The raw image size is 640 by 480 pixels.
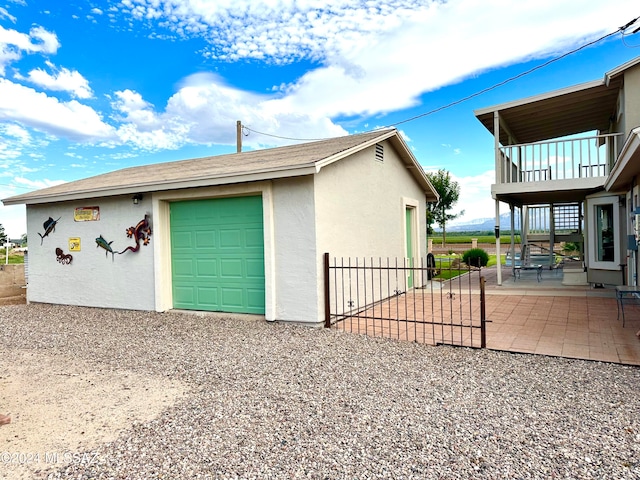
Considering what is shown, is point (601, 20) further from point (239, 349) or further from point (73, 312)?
point (73, 312)

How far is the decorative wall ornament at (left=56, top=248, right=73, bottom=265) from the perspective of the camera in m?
9.35

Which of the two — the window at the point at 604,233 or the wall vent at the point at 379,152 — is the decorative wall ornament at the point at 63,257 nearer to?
the wall vent at the point at 379,152

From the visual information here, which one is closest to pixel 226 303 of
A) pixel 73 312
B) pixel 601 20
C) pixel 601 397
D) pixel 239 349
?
pixel 239 349

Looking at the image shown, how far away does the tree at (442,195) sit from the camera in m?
29.5

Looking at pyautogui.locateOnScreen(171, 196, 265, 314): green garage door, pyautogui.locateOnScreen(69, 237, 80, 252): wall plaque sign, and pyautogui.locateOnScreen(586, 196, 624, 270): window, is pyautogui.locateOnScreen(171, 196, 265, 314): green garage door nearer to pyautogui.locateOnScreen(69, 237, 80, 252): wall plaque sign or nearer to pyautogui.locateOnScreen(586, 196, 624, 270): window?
pyautogui.locateOnScreen(69, 237, 80, 252): wall plaque sign

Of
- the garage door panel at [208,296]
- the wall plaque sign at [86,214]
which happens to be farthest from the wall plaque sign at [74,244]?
the garage door panel at [208,296]

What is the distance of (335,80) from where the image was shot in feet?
52.3

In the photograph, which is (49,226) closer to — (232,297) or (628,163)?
(232,297)

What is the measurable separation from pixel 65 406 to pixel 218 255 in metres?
4.23

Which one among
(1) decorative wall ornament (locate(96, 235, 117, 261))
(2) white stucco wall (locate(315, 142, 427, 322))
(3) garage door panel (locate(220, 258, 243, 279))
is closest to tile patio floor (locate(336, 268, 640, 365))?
(2) white stucco wall (locate(315, 142, 427, 322))

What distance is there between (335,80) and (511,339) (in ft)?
43.2

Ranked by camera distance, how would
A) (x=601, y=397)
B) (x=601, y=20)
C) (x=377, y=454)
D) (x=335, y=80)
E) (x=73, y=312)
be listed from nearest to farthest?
(x=377, y=454) < (x=601, y=397) < (x=73, y=312) < (x=601, y=20) < (x=335, y=80)

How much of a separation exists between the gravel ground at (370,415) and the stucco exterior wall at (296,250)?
3.25 ft

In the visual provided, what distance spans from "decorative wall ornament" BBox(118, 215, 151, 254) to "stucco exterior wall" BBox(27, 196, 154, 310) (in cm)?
10
